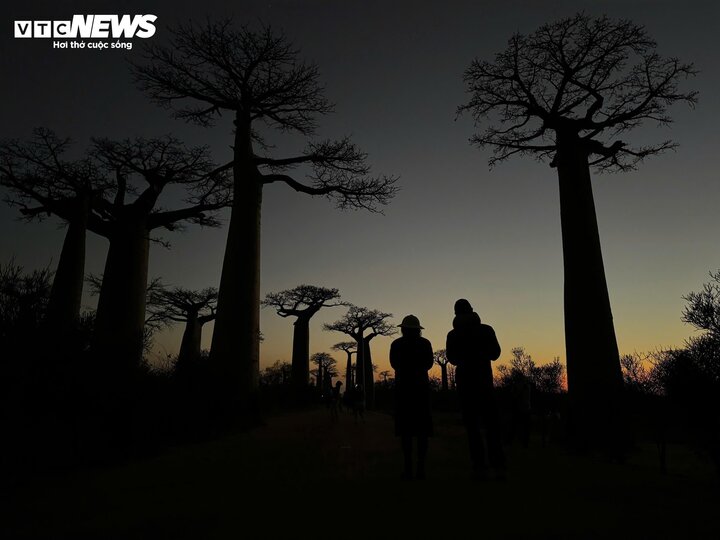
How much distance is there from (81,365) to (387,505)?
3660 mm

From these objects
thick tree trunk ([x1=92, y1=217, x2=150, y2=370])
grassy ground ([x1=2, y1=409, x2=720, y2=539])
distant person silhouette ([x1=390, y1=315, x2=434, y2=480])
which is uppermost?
thick tree trunk ([x1=92, y1=217, x2=150, y2=370])

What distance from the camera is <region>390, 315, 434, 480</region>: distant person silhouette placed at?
4449 mm

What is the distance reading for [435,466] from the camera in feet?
18.0

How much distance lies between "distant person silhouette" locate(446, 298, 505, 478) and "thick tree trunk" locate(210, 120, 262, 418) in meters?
6.64

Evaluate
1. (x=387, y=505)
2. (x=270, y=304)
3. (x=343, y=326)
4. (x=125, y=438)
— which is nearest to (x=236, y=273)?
(x=125, y=438)

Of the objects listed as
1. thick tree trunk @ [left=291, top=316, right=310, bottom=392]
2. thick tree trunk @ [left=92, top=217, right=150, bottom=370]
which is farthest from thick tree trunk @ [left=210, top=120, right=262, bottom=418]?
thick tree trunk @ [left=291, top=316, right=310, bottom=392]

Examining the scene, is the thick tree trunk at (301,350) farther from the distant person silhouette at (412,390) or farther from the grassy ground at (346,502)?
the distant person silhouette at (412,390)

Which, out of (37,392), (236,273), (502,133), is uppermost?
(502,133)

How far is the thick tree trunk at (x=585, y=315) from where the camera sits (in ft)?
27.9

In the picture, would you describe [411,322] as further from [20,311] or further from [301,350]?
[301,350]

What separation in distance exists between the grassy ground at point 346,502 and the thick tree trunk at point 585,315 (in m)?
2.91

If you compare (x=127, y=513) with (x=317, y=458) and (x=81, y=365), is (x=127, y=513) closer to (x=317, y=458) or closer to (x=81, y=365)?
(x=81, y=365)

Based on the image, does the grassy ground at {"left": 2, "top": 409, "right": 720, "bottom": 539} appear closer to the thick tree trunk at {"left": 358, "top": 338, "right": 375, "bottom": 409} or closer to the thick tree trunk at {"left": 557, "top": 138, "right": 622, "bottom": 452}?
the thick tree trunk at {"left": 557, "top": 138, "right": 622, "bottom": 452}

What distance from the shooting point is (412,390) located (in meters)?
4.55
